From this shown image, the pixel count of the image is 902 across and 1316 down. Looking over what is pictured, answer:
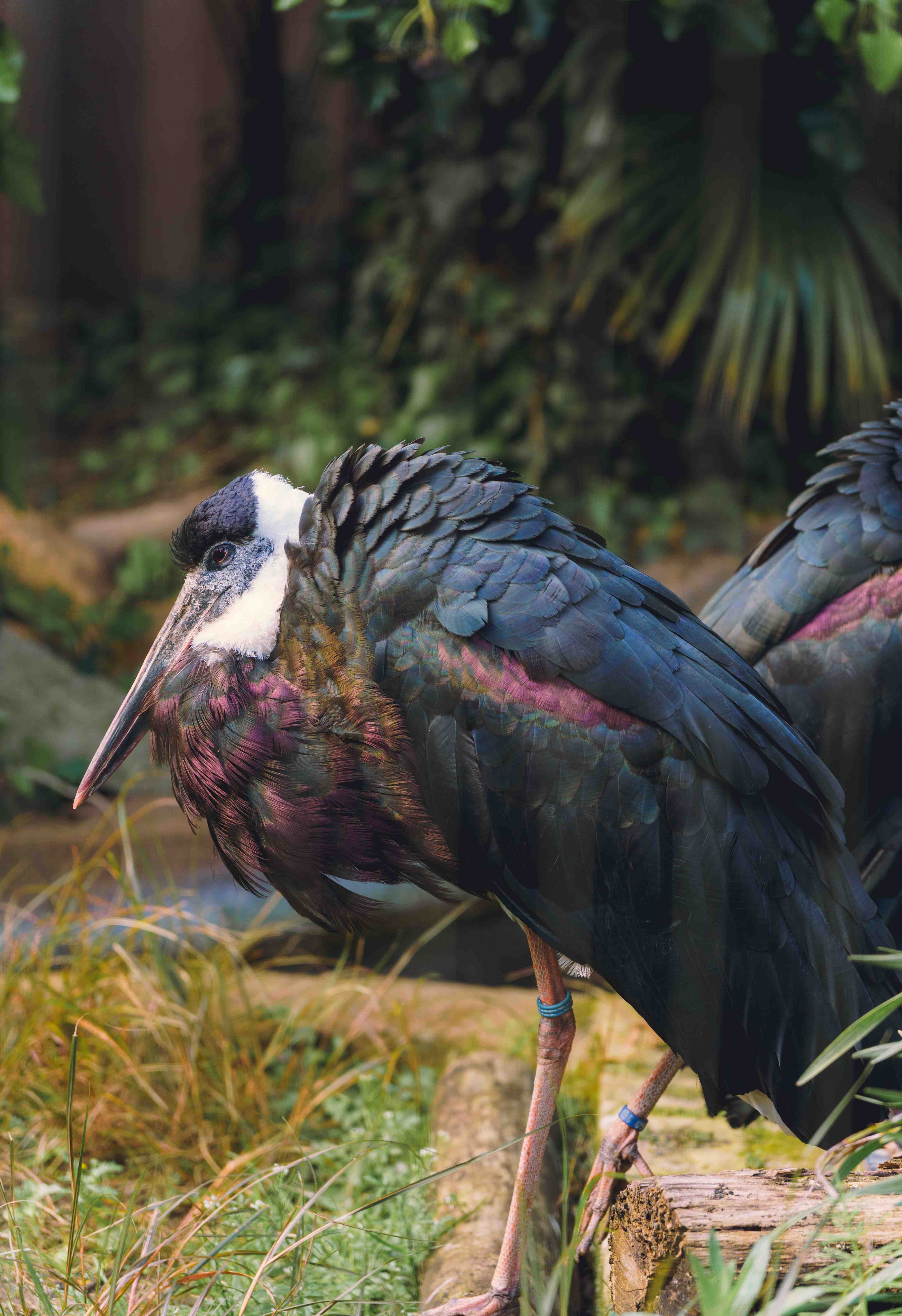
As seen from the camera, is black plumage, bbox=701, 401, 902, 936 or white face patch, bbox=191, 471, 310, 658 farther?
black plumage, bbox=701, 401, 902, 936

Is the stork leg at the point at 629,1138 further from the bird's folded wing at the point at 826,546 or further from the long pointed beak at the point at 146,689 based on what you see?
the long pointed beak at the point at 146,689

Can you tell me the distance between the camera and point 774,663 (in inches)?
94.7

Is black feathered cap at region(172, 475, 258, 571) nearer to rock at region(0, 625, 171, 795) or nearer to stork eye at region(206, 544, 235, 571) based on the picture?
stork eye at region(206, 544, 235, 571)

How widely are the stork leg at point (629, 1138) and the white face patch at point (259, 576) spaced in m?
1.05

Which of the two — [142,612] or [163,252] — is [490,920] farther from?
[163,252]

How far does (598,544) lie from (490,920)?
2218mm

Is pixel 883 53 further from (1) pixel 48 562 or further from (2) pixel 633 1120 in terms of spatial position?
(1) pixel 48 562

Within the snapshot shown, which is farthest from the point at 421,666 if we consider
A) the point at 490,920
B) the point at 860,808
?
the point at 490,920

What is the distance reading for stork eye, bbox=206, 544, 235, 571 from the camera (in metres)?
2.13

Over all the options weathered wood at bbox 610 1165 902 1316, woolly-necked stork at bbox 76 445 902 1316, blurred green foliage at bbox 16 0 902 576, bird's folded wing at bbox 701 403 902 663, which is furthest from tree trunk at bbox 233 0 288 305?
weathered wood at bbox 610 1165 902 1316

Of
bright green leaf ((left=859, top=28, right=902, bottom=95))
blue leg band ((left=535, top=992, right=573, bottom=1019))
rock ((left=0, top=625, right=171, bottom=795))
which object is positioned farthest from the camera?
rock ((left=0, top=625, right=171, bottom=795))

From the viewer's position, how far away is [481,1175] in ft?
8.23

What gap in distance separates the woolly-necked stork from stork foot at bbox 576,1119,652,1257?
24 cm

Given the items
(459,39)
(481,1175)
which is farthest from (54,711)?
(459,39)
